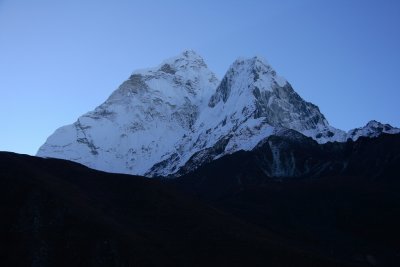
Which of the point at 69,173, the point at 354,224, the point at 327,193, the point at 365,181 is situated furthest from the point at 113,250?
the point at 365,181

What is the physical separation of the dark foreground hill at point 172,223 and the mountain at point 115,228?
0.18 meters

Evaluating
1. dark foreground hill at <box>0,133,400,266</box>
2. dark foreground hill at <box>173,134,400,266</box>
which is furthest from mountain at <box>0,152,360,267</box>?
dark foreground hill at <box>173,134,400,266</box>

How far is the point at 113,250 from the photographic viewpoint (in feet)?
293

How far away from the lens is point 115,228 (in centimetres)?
9825

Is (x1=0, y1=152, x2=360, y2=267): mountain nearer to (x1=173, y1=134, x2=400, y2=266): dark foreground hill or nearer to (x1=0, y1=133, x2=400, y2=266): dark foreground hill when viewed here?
(x1=0, y1=133, x2=400, y2=266): dark foreground hill

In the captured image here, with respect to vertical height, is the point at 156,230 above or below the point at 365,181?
below

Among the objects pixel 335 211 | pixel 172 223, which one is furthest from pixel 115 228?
pixel 335 211

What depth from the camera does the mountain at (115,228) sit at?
289 feet

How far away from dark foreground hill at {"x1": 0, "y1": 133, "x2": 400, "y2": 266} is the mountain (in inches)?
7.2

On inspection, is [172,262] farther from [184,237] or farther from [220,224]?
[220,224]

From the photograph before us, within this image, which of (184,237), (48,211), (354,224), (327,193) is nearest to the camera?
(48,211)

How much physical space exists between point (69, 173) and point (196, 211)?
95.4 feet

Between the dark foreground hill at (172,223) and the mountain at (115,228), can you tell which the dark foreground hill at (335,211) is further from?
the mountain at (115,228)

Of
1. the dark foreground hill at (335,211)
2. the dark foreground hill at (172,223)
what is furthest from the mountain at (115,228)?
the dark foreground hill at (335,211)
